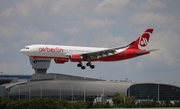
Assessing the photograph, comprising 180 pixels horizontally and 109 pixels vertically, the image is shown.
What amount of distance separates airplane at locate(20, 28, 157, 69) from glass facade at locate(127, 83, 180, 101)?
2554 inches

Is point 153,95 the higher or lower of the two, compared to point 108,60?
lower

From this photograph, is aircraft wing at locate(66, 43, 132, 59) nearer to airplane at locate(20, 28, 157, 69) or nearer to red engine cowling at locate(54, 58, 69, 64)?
airplane at locate(20, 28, 157, 69)

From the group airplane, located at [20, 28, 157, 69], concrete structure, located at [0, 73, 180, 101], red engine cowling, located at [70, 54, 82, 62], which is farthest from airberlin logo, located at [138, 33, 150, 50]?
concrete structure, located at [0, 73, 180, 101]

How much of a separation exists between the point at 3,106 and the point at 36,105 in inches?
301

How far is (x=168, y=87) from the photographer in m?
Answer: 188

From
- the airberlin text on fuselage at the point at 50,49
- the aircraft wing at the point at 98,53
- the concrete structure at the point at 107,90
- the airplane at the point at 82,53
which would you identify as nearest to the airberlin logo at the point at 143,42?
the airplane at the point at 82,53

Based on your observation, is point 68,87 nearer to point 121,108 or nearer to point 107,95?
point 107,95

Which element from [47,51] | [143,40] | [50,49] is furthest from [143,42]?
[47,51]

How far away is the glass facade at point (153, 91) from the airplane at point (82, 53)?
6487 centimetres

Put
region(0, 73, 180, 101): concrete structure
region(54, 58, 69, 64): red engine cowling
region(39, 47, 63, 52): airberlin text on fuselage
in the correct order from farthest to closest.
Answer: region(0, 73, 180, 101): concrete structure → region(54, 58, 69, 64): red engine cowling → region(39, 47, 63, 52): airberlin text on fuselage

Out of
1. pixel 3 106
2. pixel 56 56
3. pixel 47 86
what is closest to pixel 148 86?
pixel 47 86

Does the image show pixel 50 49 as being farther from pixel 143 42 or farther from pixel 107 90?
pixel 107 90

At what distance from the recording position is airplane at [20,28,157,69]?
4188 inches

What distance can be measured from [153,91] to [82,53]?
82.5 m
